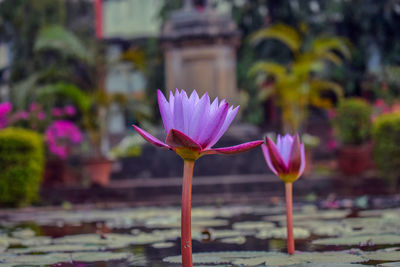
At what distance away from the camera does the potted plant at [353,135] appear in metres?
A: 9.40

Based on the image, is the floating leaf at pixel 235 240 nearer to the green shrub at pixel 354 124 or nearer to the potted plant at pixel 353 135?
the potted plant at pixel 353 135

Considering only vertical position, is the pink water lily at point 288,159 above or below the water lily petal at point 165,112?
below

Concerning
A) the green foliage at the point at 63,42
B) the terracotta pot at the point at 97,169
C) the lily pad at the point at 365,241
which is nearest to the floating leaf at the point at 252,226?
the lily pad at the point at 365,241

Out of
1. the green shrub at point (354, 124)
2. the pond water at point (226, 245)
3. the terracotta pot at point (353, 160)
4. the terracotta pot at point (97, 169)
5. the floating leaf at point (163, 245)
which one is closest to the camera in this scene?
the pond water at point (226, 245)

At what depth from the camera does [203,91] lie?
12242mm

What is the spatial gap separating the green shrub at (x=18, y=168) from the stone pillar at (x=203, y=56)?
4.95 meters

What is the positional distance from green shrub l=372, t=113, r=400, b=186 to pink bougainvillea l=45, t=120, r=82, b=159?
5.06 metres

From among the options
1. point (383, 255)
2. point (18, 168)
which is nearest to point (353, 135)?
point (18, 168)

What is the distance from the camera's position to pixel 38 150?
800cm

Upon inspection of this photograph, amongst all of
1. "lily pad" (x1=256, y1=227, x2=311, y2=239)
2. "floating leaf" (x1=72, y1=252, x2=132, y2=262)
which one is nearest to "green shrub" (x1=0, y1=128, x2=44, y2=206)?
"lily pad" (x1=256, y1=227, x2=311, y2=239)

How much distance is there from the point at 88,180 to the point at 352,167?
4262 millimetres

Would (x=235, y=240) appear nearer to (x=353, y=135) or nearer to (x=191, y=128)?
(x=191, y=128)

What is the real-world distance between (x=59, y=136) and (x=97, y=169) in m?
0.98

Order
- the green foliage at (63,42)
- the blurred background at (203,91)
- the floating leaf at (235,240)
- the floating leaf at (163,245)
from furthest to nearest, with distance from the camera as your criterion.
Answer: the green foliage at (63,42) → the blurred background at (203,91) → the floating leaf at (235,240) → the floating leaf at (163,245)
